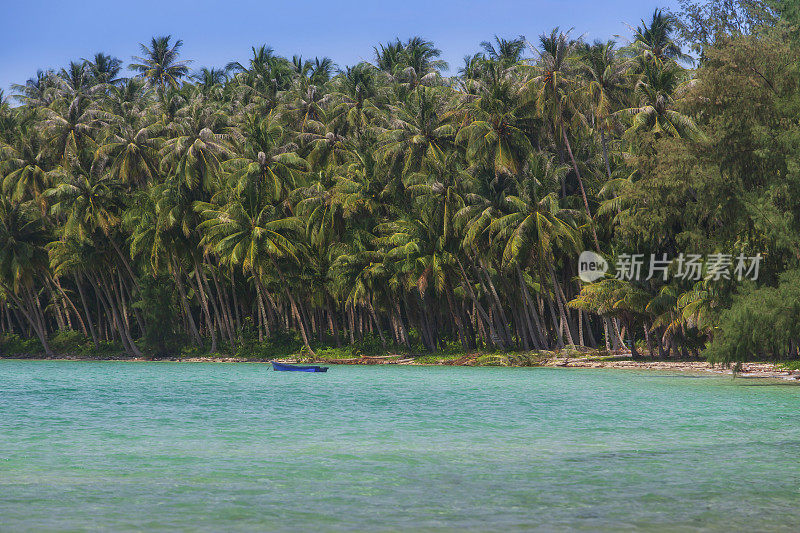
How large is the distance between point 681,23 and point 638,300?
29448 millimetres

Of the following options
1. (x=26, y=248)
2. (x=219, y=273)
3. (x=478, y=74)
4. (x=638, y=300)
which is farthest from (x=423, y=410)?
(x=26, y=248)

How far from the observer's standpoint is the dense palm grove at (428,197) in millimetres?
A: 31625

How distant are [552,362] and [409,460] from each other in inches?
1259

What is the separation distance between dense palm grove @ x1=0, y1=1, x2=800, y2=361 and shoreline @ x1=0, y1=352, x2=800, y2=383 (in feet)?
5.52

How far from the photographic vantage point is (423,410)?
25.0 meters

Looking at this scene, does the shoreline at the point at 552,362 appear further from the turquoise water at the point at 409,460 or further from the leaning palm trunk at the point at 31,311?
the turquoise water at the point at 409,460

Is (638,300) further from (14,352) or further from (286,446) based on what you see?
(14,352)

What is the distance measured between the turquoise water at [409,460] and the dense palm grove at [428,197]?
8654 millimetres

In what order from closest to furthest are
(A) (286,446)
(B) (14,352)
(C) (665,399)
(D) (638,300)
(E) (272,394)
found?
(A) (286,446), (C) (665,399), (E) (272,394), (D) (638,300), (B) (14,352)

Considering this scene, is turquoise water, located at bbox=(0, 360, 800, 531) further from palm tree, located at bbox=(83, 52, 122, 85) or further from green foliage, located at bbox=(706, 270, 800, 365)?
palm tree, located at bbox=(83, 52, 122, 85)

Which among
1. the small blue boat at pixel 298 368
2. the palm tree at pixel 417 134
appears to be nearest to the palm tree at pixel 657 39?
the palm tree at pixel 417 134

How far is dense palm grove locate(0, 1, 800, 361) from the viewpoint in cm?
3162

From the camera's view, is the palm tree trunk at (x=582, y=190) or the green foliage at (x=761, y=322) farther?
the palm tree trunk at (x=582, y=190)

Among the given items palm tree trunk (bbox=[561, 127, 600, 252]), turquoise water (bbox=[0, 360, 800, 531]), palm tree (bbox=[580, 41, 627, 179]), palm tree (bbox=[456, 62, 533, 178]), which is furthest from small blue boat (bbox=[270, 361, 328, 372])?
palm tree (bbox=[580, 41, 627, 179])
